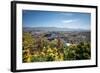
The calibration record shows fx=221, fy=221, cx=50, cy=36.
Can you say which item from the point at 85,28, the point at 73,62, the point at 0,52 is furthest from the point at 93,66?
the point at 0,52

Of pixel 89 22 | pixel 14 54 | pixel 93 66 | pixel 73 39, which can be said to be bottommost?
pixel 93 66

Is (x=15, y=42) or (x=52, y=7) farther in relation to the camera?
(x=52, y=7)

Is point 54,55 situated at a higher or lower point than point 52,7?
lower

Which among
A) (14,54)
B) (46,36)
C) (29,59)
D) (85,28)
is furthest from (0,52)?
(85,28)

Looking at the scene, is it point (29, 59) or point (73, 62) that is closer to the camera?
point (29, 59)

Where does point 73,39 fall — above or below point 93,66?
above

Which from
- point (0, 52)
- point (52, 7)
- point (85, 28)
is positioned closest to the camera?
point (0, 52)

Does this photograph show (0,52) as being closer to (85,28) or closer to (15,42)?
(15,42)

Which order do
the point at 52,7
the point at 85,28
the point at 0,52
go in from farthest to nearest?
1. the point at 85,28
2. the point at 52,7
3. the point at 0,52

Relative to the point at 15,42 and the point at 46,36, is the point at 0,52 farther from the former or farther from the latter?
the point at 46,36
